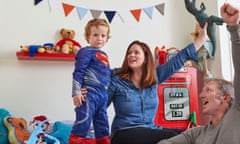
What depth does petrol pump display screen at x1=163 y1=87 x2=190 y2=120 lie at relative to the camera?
2182 millimetres

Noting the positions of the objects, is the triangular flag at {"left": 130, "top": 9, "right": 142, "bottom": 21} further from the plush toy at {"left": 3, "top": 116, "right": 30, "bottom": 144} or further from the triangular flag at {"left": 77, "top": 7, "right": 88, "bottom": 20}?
the plush toy at {"left": 3, "top": 116, "right": 30, "bottom": 144}

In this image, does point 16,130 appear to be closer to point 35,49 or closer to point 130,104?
point 35,49

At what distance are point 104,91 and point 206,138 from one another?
0.52 metres

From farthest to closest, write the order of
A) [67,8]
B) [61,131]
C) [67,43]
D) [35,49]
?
[67,8]
[67,43]
[35,49]
[61,131]

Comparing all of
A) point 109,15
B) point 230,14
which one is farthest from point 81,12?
point 230,14

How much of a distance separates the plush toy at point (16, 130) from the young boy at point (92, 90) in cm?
55

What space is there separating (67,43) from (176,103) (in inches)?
32.7

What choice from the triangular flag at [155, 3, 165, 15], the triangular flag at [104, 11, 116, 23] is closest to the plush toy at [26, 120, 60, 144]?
the triangular flag at [104, 11, 116, 23]

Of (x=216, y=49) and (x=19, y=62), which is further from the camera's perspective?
(x=216, y=49)

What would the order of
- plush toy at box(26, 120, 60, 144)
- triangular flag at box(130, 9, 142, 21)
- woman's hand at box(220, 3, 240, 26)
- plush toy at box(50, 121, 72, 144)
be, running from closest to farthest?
woman's hand at box(220, 3, 240, 26), plush toy at box(26, 120, 60, 144), plush toy at box(50, 121, 72, 144), triangular flag at box(130, 9, 142, 21)

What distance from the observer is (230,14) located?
96 centimetres

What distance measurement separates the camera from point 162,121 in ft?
7.04

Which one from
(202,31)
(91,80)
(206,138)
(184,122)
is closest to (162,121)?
(184,122)

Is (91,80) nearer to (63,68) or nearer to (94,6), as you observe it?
(63,68)
